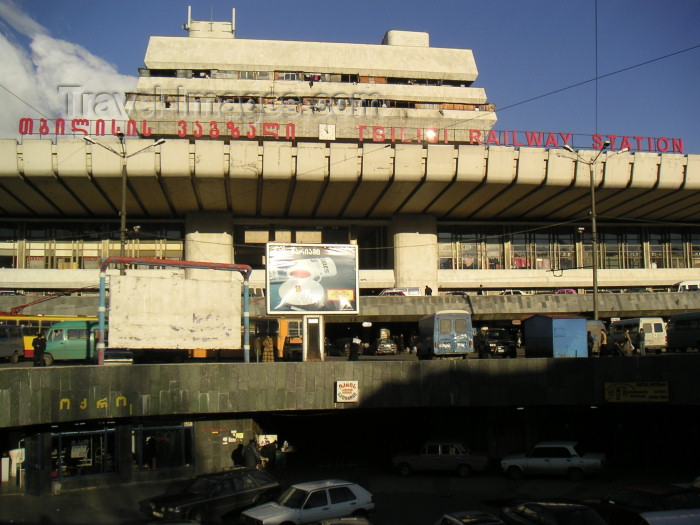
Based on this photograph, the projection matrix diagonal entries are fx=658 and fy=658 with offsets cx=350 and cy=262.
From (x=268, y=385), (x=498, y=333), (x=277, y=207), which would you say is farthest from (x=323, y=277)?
(x=277, y=207)

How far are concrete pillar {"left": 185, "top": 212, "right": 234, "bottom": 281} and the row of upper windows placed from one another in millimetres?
15844

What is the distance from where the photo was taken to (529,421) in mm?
27172

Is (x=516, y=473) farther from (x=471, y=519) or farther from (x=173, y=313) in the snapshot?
(x=173, y=313)

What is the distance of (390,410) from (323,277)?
6333 mm

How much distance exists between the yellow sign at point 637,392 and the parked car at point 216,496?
13.3 metres

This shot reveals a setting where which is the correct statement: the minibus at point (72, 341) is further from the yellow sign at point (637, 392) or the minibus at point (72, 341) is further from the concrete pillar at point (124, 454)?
the yellow sign at point (637, 392)

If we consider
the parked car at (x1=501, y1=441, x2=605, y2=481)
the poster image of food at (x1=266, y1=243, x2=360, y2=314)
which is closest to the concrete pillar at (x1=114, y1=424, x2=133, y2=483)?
the poster image of food at (x1=266, y1=243, x2=360, y2=314)

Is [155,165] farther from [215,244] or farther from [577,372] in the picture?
[577,372]

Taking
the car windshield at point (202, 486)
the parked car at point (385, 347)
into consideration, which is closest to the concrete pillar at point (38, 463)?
the car windshield at point (202, 486)

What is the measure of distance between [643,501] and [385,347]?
75.1 ft

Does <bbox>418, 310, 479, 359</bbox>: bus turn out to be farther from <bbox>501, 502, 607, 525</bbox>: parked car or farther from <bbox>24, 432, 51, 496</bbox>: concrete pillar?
<bbox>24, 432, 51, 496</bbox>: concrete pillar

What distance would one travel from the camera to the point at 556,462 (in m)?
24.0

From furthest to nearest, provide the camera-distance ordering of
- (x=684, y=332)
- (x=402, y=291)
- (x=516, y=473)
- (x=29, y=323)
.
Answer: (x=402, y=291) → (x=29, y=323) → (x=684, y=332) → (x=516, y=473)

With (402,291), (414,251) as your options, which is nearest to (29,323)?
(402,291)
